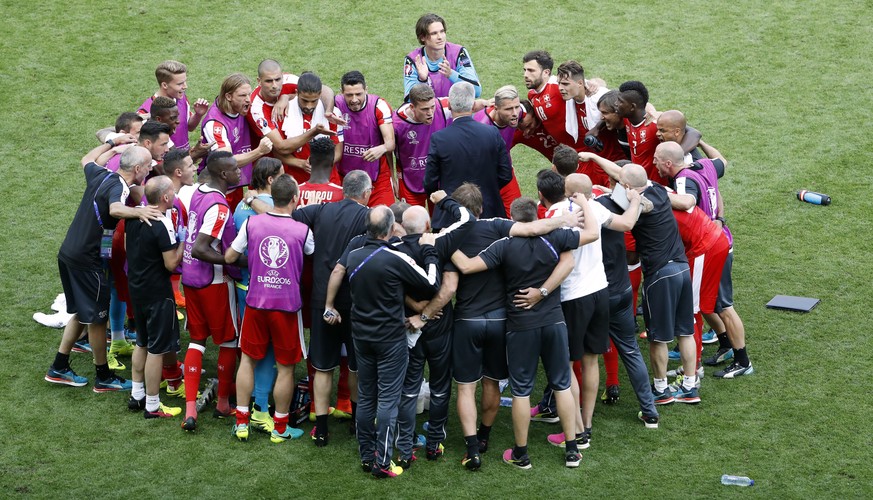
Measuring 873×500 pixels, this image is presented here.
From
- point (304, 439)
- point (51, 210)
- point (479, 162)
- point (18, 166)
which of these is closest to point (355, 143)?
point (479, 162)

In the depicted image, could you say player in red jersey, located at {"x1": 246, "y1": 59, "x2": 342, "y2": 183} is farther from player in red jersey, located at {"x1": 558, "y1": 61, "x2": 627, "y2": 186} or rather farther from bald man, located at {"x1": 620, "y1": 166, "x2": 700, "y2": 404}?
bald man, located at {"x1": 620, "y1": 166, "x2": 700, "y2": 404}

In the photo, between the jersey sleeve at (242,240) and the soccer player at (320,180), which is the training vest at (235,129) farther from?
the jersey sleeve at (242,240)

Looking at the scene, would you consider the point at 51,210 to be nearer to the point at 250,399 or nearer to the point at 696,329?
the point at 250,399

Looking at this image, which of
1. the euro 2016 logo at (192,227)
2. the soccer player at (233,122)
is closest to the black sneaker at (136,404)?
the euro 2016 logo at (192,227)

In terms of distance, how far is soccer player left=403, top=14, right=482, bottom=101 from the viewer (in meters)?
10.8

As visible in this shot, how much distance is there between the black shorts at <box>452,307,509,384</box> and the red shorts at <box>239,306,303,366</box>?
4.16 feet

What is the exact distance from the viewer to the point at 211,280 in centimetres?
844

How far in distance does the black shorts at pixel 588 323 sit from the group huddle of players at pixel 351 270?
0.02 metres

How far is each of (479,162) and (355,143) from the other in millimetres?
1625

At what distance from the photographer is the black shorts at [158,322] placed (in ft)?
27.8

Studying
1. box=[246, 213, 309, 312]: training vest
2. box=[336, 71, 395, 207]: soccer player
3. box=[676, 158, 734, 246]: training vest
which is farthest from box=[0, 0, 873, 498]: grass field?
box=[336, 71, 395, 207]: soccer player

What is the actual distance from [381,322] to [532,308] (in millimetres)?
1113

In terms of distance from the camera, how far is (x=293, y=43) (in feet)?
49.7

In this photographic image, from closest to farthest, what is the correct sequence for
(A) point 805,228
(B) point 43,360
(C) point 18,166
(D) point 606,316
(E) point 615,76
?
(D) point 606,316
(B) point 43,360
(A) point 805,228
(C) point 18,166
(E) point 615,76
